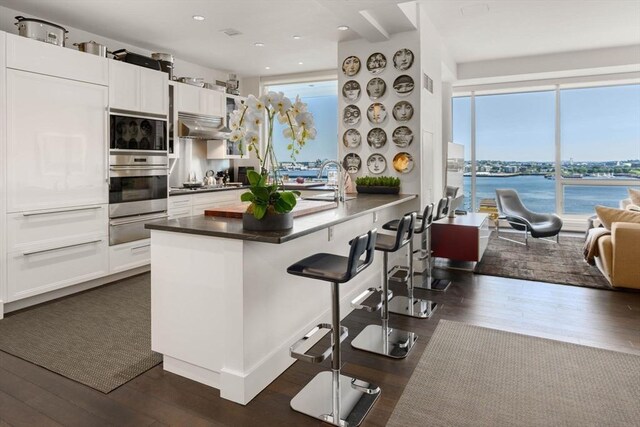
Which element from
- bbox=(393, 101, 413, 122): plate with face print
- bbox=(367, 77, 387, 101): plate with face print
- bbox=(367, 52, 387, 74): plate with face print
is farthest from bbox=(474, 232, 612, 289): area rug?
bbox=(367, 52, 387, 74): plate with face print

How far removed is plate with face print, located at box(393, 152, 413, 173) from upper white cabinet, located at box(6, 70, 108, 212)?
3.26 metres

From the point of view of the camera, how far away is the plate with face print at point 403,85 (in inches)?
187

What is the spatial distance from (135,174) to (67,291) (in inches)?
56.0

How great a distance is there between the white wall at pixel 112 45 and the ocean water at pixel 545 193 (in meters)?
5.38

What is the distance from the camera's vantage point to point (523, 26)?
5359 mm

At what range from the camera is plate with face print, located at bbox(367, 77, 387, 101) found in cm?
491

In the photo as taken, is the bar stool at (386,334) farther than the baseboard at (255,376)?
Yes

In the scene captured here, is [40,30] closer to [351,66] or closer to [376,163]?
[351,66]

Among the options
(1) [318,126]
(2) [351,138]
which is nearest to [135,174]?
(2) [351,138]

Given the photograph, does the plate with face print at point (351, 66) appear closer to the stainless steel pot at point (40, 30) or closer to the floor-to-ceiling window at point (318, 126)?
the floor-to-ceiling window at point (318, 126)

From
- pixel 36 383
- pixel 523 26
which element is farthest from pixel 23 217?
pixel 523 26

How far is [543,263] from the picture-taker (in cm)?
526

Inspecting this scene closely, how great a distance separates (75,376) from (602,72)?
8.60 metres

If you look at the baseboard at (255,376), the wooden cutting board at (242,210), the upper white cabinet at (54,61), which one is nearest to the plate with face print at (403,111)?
the wooden cutting board at (242,210)
